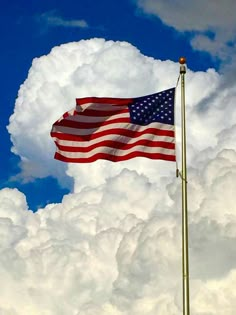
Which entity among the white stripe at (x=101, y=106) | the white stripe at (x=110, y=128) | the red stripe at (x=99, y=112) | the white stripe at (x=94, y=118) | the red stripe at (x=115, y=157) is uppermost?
the white stripe at (x=101, y=106)

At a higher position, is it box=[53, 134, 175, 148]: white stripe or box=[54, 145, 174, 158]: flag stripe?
box=[53, 134, 175, 148]: white stripe

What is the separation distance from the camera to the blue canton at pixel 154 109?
131 feet

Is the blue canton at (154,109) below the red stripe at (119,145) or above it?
above

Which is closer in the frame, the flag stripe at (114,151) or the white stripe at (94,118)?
the flag stripe at (114,151)

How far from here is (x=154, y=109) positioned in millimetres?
40250

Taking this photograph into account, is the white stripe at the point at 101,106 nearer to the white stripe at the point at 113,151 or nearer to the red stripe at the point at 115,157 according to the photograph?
the white stripe at the point at 113,151

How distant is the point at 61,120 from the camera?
40.7m

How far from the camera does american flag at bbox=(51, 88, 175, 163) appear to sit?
39656mm

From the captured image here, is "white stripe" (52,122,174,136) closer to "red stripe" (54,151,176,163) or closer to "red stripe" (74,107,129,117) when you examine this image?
"red stripe" (74,107,129,117)

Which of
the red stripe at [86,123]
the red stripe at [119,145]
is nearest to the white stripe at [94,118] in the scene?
the red stripe at [86,123]

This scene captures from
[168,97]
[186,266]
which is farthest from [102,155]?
[186,266]

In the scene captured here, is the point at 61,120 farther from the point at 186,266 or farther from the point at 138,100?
the point at 186,266

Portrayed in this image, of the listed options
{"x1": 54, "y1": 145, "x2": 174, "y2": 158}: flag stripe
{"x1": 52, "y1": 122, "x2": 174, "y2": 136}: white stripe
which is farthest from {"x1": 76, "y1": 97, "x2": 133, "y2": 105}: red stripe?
{"x1": 54, "y1": 145, "x2": 174, "y2": 158}: flag stripe

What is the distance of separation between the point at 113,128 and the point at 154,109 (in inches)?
87.4
